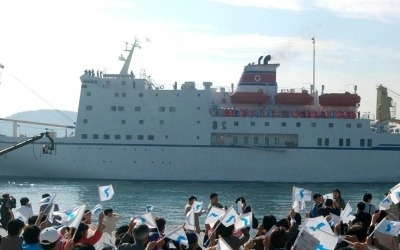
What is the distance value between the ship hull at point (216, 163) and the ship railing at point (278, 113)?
167cm

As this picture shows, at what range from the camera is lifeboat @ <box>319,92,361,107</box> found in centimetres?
3741

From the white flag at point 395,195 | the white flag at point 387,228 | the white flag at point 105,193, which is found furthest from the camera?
the white flag at point 105,193

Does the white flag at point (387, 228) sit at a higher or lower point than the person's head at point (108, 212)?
higher

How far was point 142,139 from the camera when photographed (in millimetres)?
35812

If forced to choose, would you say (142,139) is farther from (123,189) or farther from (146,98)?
(123,189)

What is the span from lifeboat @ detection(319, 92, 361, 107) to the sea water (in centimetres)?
420

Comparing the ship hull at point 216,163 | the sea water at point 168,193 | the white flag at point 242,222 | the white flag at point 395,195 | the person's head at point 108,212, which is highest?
the white flag at point 395,195

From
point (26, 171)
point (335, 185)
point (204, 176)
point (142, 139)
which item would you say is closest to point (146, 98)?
point (142, 139)

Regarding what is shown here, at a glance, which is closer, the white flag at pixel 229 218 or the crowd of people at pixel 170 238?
the crowd of people at pixel 170 238

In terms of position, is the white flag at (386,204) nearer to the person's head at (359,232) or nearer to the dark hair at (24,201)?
the person's head at (359,232)

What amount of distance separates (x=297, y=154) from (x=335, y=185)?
92.8 inches

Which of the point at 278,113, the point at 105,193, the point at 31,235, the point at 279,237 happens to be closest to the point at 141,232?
the point at 31,235

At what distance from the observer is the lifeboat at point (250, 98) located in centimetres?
3694

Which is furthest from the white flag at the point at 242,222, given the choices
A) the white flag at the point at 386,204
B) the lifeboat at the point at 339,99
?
the lifeboat at the point at 339,99
